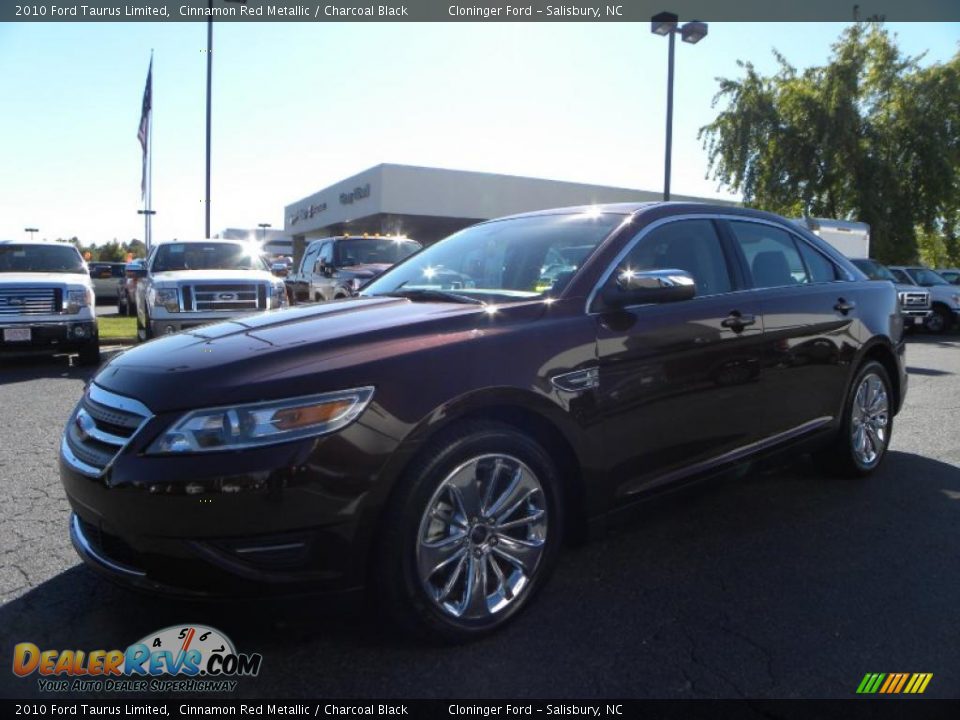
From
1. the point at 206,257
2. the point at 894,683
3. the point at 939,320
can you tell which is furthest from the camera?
the point at 939,320

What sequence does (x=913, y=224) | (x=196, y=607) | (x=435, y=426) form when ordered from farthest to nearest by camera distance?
(x=913, y=224)
(x=435, y=426)
(x=196, y=607)

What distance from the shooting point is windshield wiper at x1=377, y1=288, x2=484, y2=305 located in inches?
126

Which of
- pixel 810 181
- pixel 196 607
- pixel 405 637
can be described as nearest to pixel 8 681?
pixel 196 607

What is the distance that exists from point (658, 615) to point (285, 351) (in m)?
1.75

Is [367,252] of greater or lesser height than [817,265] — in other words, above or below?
above

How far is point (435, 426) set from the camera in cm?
250

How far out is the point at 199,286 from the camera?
955 centimetres

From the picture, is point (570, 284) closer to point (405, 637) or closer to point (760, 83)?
point (405, 637)

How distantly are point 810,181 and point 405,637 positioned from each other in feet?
88.7

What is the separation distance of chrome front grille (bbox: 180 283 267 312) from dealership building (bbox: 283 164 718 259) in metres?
22.2

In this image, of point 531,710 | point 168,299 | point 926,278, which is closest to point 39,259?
point 168,299

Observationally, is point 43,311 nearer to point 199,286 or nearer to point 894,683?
point 199,286

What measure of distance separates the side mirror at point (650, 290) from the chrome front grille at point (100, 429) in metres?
1.86

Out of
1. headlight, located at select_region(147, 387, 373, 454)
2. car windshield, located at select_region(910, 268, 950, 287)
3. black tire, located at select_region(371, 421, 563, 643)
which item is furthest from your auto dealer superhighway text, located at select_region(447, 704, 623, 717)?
car windshield, located at select_region(910, 268, 950, 287)
